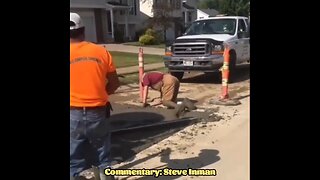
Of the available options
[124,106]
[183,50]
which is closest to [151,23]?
[183,50]

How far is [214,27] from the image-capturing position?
14.6 m

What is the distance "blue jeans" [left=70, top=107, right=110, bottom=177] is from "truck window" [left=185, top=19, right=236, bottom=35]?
10459mm

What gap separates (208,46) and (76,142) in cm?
904

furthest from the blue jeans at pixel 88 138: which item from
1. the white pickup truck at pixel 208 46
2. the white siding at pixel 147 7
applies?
the white siding at pixel 147 7

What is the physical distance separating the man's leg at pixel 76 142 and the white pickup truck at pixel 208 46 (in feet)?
28.9

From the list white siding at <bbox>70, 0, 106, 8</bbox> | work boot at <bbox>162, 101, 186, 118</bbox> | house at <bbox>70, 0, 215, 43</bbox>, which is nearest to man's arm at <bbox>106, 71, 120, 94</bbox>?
work boot at <bbox>162, 101, 186, 118</bbox>

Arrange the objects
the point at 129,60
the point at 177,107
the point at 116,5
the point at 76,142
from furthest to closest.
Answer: the point at 116,5, the point at 129,60, the point at 177,107, the point at 76,142

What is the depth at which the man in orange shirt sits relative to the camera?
4.05m

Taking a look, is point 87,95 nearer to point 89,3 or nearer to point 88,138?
point 88,138

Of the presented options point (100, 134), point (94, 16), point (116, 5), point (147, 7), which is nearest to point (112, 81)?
point (100, 134)

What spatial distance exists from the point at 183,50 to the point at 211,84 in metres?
1.36
